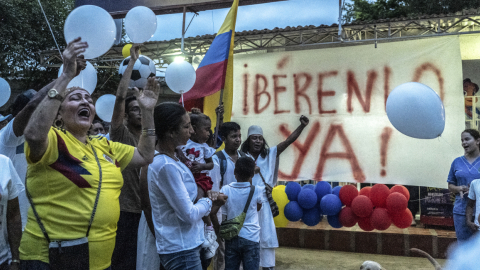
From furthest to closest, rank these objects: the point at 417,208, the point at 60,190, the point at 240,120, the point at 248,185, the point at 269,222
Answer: the point at 417,208
the point at 240,120
the point at 269,222
the point at 248,185
the point at 60,190

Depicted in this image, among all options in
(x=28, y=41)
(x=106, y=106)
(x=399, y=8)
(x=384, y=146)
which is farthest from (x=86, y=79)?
(x=399, y=8)

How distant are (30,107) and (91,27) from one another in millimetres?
828

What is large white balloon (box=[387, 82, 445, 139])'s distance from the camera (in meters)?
3.39

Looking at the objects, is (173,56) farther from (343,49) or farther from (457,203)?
(457,203)

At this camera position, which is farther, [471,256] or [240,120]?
[240,120]

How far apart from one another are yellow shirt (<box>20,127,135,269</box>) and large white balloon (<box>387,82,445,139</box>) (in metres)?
2.61

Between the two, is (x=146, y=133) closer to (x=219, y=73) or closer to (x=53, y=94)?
(x=53, y=94)

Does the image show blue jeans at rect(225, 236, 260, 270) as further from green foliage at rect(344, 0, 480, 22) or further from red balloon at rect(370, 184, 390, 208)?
green foliage at rect(344, 0, 480, 22)

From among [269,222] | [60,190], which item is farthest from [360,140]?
[60,190]

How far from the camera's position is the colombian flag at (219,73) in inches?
169

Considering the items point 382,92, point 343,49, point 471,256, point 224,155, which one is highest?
point 343,49

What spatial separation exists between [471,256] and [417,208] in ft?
23.4

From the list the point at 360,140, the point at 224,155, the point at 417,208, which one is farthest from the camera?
the point at 417,208

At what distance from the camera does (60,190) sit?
1.69 m
